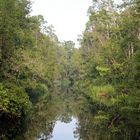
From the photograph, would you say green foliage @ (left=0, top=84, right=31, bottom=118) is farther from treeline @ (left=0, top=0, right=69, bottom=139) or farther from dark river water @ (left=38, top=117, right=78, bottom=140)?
dark river water @ (left=38, top=117, right=78, bottom=140)

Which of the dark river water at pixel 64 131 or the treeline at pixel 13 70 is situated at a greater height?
the treeline at pixel 13 70

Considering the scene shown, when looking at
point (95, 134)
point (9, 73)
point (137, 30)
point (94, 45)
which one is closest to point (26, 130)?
point (95, 134)

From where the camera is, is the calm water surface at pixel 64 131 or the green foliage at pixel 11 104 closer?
the green foliage at pixel 11 104

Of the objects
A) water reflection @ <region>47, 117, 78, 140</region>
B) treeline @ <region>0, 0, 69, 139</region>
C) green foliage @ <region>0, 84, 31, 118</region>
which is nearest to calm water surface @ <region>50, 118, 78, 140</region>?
water reflection @ <region>47, 117, 78, 140</region>

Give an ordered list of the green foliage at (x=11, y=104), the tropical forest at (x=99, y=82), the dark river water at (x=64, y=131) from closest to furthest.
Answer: the green foliage at (x=11, y=104) < the tropical forest at (x=99, y=82) < the dark river water at (x=64, y=131)

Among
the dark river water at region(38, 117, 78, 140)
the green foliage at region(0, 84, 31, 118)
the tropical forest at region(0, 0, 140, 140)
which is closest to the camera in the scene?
the green foliage at region(0, 84, 31, 118)

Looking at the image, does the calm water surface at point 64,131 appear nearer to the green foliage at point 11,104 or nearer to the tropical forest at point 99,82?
the tropical forest at point 99,82

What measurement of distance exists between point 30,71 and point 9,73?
895 centimetres

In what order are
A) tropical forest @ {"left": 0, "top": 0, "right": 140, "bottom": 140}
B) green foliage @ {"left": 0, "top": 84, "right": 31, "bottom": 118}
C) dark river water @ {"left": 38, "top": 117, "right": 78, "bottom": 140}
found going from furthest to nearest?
dark river water @ {"left": 38, "top": 117, "right": 78, "bottom": 140} < tropical forest @ {"left": 0, "top": 0, "right": 140, "bottom": 140} < green foliage @ {"left": 0, "top": 84, "right": 31, "bottom": 118}

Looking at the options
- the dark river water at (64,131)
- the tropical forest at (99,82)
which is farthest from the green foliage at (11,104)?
the dark river water at (64,131)

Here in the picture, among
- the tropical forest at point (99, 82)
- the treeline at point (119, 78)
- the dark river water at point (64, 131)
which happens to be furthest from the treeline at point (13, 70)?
the treeline at point (119, 78)

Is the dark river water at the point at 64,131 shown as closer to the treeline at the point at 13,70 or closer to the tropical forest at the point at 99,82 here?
the tropical forest at the point at 99,82

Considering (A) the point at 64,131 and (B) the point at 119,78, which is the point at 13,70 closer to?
(A) the point at 64,131

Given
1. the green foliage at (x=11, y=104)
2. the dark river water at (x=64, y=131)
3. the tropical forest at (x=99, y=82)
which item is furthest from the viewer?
the dark river water at (x=64, y=131)
